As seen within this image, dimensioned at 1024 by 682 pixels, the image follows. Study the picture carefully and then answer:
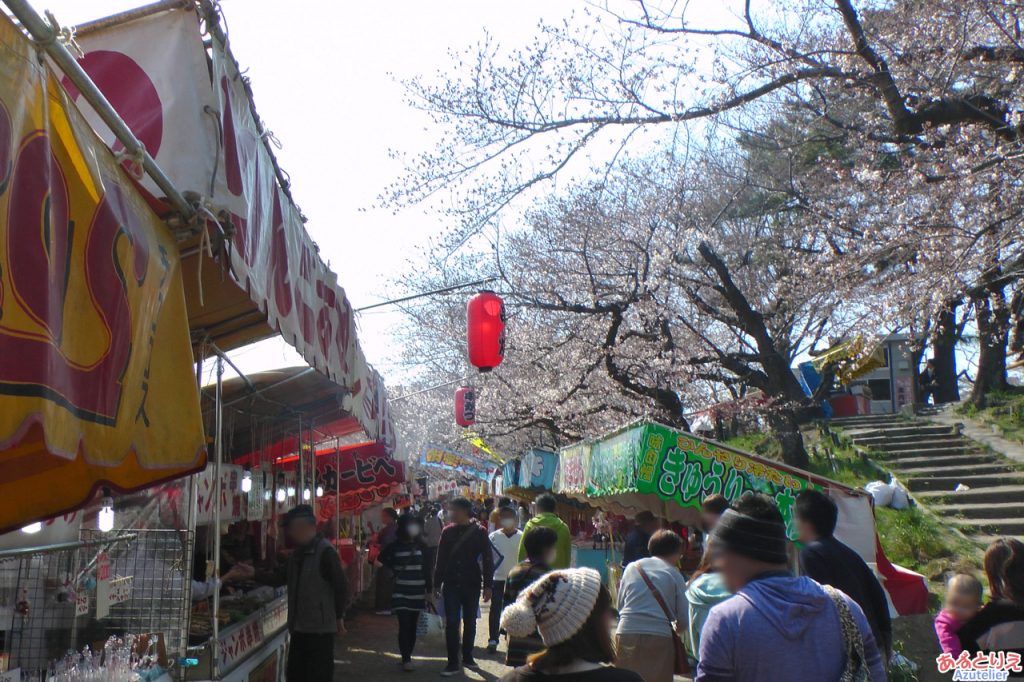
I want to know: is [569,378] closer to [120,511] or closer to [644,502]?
[644,502]

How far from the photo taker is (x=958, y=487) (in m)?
16.1

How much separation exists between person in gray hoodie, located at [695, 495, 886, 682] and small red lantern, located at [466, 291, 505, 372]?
1039cm

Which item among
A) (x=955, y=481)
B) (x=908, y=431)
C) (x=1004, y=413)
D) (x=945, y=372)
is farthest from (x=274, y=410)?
(x=945, y=372)

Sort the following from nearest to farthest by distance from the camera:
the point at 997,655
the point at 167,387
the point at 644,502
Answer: the point at 167,387 < the point at 997,655 < the point at 644,502

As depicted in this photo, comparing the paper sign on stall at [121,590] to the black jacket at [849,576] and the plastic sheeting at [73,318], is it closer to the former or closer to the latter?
the plastic sheeting at [73,318]

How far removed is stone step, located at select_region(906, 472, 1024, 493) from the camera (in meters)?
16.0

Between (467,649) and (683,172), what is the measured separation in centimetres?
1021

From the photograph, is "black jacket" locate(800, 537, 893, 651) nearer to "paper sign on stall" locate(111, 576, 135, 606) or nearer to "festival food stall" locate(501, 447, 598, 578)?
"paper sign on stall" locate(111, 576, 135, 606)

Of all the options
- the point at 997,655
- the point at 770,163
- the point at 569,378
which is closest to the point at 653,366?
the point at 569,378

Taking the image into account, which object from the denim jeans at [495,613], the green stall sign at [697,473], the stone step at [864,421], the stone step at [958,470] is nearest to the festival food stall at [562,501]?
the denim jeans at [495,613]

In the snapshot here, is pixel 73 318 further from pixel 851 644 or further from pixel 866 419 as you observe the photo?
pixel 866 419

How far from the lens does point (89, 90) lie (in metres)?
2.45

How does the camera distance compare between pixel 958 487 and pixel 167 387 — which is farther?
pixel 958 487

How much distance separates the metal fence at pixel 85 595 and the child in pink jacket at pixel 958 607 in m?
4.50
